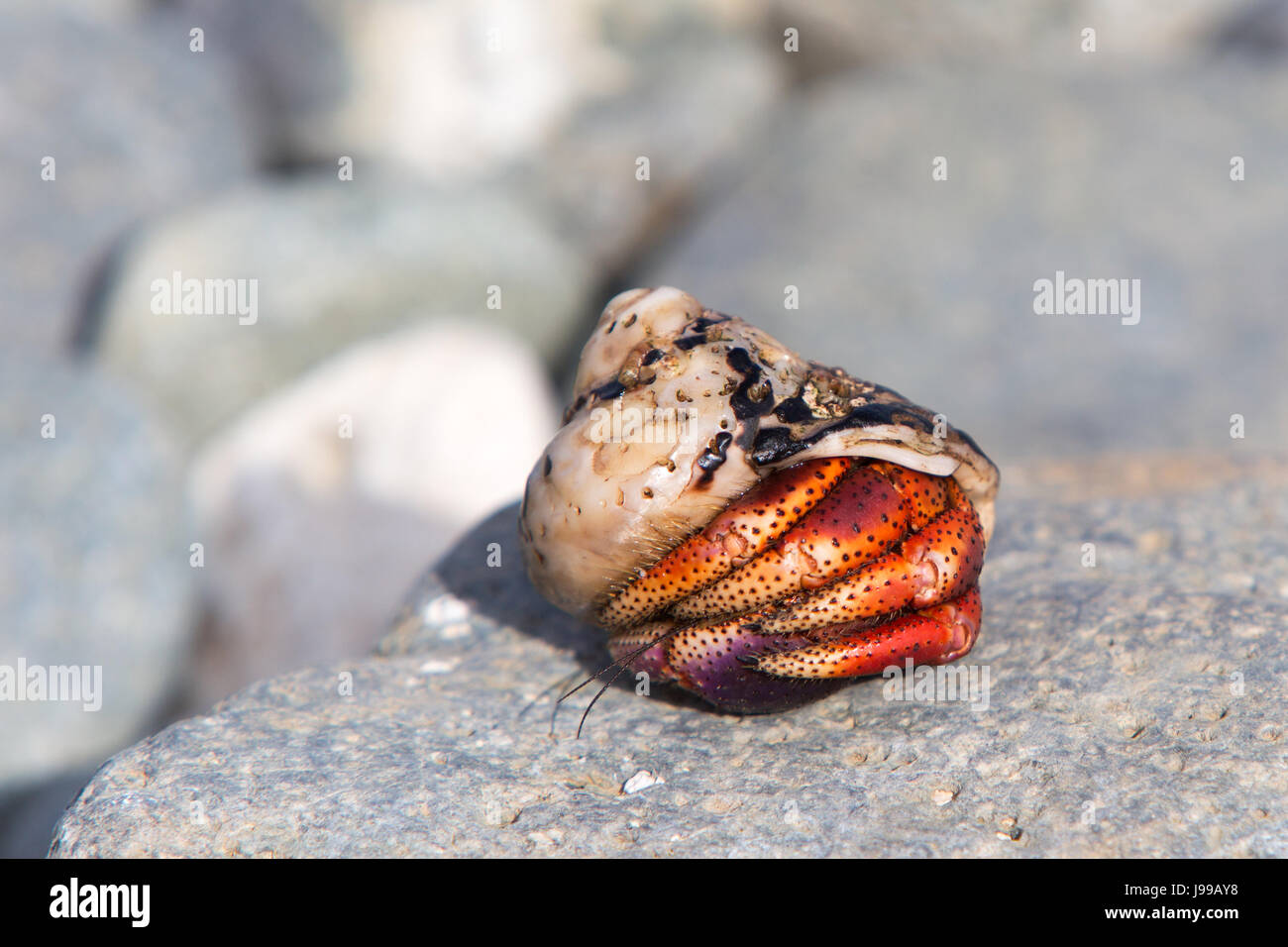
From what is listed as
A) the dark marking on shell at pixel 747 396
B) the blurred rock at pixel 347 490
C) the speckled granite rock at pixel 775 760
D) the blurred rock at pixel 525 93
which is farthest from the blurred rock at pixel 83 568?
the blurred rock at pixel 525 93

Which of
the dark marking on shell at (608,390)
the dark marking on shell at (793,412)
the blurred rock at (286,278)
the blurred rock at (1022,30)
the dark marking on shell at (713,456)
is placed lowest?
the dark marking on shell at (713,456)

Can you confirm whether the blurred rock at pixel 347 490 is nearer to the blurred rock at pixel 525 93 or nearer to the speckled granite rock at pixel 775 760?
the speckled granite rock at pixel 775 760

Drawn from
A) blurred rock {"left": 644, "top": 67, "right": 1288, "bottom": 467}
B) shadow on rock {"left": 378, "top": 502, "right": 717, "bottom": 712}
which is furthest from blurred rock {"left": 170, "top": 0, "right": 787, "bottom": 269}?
shadow on rock {"left": 378, "top": 502, "right": 717, "bottom": 712}

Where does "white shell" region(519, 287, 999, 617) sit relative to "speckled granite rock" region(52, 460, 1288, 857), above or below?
above

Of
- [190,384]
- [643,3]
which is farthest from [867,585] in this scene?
[643,3]

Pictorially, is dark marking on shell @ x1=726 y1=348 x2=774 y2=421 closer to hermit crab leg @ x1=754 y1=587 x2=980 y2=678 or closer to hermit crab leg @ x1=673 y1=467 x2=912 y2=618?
hermit crab leg @ x1=673 y1=467 x2=912 y2=618

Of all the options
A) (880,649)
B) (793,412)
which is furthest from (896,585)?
(793,412)
